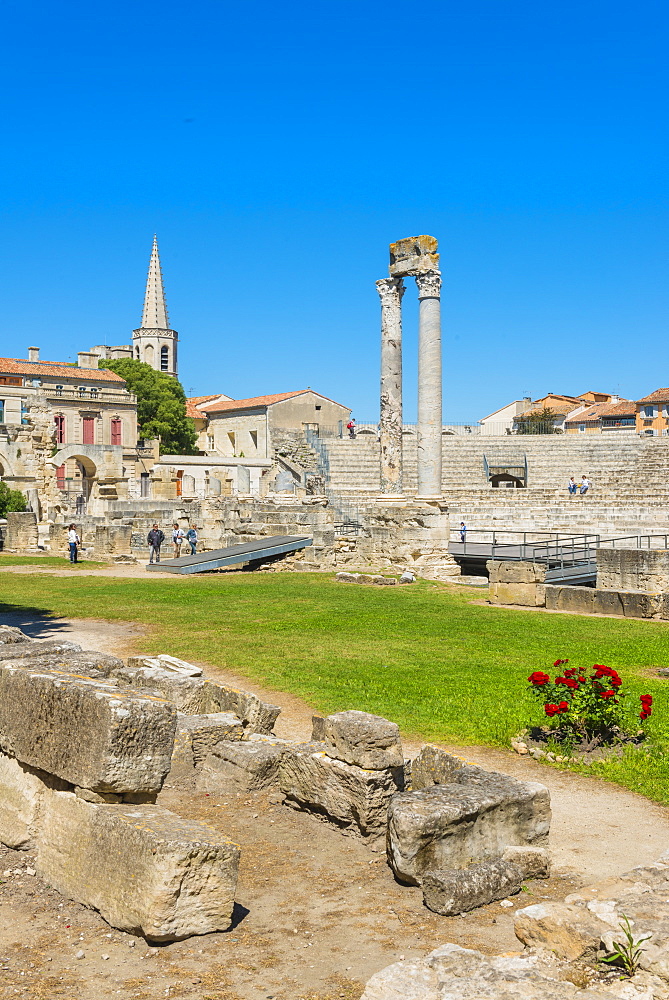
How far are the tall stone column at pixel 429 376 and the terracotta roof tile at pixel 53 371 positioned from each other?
41868 millimetres

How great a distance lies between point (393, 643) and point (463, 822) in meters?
7.19

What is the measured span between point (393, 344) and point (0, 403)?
3322 centimetres

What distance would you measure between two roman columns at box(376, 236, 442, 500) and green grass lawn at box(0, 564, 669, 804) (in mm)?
4504

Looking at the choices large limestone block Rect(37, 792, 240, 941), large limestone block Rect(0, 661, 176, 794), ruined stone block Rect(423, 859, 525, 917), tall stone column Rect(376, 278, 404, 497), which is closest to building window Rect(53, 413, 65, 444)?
tall stone column Rect(376, 278, 404, 497)

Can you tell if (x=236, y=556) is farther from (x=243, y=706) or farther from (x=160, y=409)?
(x=160, y=409)

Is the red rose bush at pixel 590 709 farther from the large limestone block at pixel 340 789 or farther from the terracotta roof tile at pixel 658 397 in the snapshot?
the terracotta roof tile at pixel 658 397

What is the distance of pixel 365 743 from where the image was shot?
562 centimetres

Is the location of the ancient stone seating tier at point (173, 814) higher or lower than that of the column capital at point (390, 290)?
lower

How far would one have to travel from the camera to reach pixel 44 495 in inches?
1395

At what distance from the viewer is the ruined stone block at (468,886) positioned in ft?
14.3

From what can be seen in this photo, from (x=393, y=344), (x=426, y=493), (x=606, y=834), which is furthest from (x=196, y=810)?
(x=393, y=344)

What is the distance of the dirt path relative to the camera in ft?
12.1

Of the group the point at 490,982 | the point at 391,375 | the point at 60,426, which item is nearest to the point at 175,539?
the point at 391,375

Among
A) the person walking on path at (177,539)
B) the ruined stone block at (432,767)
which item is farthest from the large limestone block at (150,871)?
the person walking on path at (177,539)
